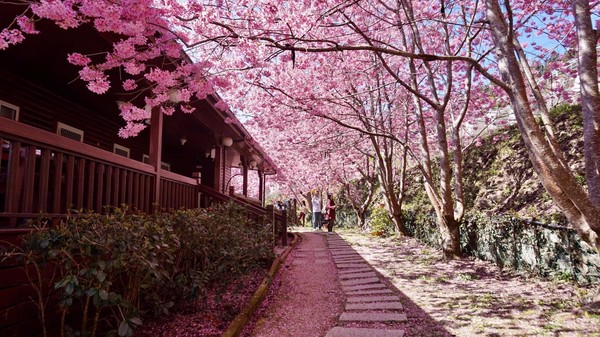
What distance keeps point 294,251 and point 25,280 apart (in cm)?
740

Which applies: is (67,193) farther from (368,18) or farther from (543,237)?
(368,18)

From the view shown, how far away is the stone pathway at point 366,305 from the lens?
3.61m

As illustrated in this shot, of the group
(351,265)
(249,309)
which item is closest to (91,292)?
(249,309)

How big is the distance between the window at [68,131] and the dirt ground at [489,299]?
6.52 metres

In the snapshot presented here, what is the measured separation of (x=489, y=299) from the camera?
4.51 m

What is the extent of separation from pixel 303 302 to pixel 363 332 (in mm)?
1449

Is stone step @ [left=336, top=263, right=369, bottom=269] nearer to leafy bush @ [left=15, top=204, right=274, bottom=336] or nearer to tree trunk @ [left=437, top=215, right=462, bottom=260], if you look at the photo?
tree trunk @ [left=437, top=215, right=462, bottom=260]

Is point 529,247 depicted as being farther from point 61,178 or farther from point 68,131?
point 68,131

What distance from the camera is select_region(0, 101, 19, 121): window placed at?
533 cm

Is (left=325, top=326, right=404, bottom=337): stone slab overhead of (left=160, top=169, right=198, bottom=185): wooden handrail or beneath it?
beneath

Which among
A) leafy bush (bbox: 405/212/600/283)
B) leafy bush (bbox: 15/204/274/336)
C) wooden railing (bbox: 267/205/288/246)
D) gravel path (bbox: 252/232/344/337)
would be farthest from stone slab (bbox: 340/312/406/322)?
wooden railing (bbox: 267/205/288/246)

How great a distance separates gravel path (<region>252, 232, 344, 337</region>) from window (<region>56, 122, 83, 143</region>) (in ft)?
15.8

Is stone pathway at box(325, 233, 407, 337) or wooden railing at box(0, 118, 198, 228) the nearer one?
wooden railing at box(0, 118, 198, 228)

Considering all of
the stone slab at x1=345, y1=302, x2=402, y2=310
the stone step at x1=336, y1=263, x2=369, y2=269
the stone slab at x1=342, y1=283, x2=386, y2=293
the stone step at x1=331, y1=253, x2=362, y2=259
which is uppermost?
the stone step at x1=331, y1=253, x2=362, y2=259
